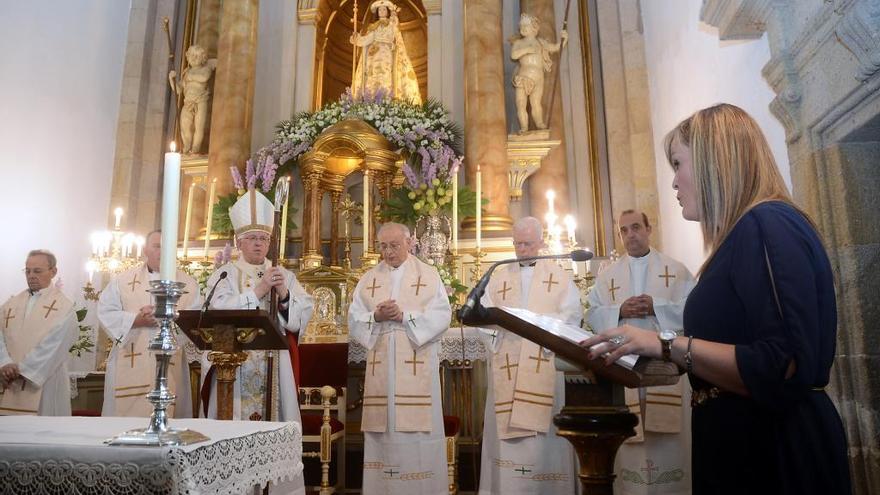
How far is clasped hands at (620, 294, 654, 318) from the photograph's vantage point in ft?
12.5

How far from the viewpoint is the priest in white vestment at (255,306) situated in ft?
13.1

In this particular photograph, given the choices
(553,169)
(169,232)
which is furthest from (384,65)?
(169,232)

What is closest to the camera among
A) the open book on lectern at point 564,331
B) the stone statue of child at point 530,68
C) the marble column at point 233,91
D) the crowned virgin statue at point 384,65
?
the open book on lectern at point 564,331

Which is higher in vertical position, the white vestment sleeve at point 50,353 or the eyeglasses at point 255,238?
the eyeglasses at point 255,238

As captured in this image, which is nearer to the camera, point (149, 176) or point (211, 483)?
point (211, 483)

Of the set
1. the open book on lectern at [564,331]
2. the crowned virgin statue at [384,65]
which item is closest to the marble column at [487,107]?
the crowned virgin statue at [384,65]

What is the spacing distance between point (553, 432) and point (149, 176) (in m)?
6.29

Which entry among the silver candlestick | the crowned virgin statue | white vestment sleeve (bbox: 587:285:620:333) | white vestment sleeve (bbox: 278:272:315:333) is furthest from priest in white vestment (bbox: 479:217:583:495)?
the crowned virgin statue

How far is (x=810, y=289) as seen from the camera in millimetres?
1377

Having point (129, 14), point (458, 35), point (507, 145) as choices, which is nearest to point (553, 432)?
point (507, 145)

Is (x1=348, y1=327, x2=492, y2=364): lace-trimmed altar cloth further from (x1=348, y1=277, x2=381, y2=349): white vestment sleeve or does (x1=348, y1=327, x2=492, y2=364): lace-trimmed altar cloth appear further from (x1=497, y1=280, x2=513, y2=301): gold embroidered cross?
(x1=348, y1=277, x2=381, y2=349): white vestment sleeve

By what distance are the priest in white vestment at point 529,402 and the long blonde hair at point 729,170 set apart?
2.44 m

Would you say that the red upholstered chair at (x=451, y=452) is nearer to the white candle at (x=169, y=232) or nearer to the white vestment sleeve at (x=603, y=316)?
the white vestment sleeve at (x=603, y=316)

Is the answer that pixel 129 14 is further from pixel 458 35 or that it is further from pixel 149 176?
pixel 458 35
